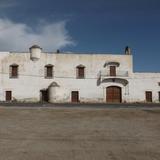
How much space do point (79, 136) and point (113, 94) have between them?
1110 inches

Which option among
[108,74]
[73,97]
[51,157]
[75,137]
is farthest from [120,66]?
[51,157]

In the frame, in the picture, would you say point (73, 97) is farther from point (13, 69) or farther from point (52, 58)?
point (13, 69)

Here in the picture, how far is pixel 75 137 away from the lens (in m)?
13.2

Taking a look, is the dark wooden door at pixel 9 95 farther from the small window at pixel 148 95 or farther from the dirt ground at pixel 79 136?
the dirt ground at pixel 79 136

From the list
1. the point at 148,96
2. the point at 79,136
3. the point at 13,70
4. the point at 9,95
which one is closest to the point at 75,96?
the point at 9,95

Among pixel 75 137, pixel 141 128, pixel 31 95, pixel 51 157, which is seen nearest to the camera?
pixel 51 157

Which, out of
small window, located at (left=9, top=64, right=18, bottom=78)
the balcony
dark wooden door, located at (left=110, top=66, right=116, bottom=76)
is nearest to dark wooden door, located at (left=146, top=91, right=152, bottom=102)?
the balcony

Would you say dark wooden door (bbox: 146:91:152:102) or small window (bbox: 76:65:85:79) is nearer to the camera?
small window (bbox: 76:65:85:79)

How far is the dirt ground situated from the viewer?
10337mm

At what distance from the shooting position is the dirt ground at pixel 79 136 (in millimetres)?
10337

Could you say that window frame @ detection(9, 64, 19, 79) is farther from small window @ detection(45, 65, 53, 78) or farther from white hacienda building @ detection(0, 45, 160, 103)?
small window @ detection(45, 65, 53, 78)

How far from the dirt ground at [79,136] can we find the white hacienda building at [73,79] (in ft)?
62.4

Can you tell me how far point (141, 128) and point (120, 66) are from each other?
26.3 metres

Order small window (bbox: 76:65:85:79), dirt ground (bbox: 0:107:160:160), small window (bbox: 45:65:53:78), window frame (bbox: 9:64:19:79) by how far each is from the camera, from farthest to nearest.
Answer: small window (bbox: 76:65:85:79)
small window (bbox: 45:65:53:78)
window frame (bbox: 9:64:19:79)
dirt ground (bbox: 0:107:160:160)
